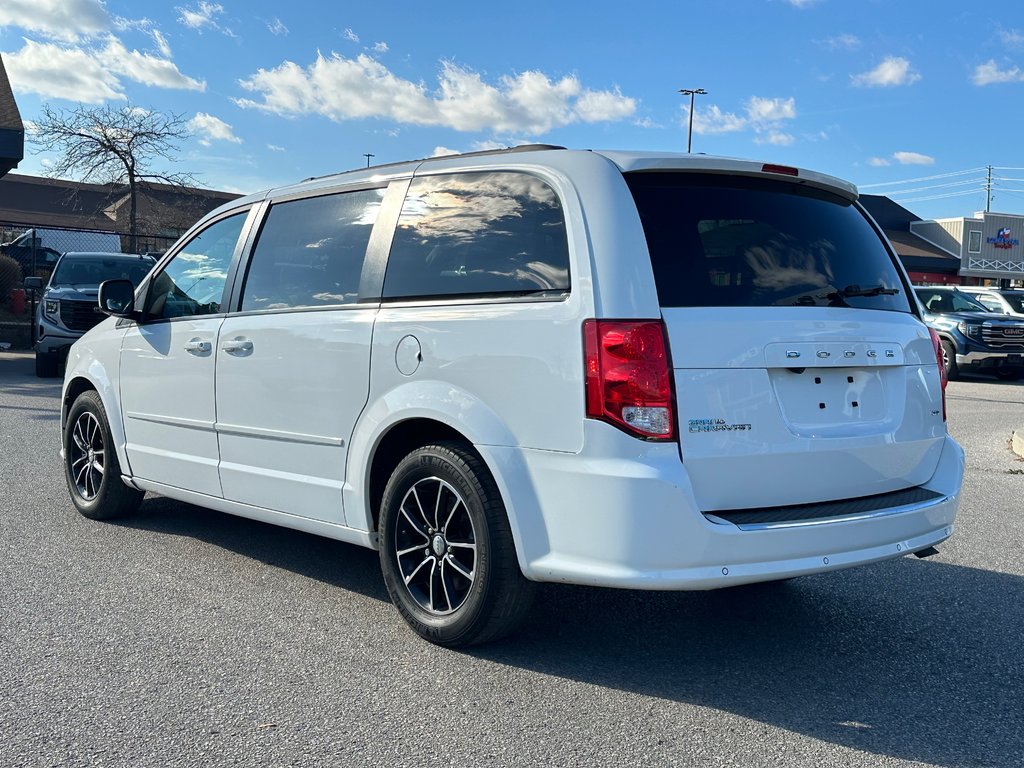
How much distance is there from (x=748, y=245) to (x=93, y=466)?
14.1 ft

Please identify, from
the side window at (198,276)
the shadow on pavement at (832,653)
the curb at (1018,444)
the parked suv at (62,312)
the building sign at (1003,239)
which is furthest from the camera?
the building sign at (1003,239)

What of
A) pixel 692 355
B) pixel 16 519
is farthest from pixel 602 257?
pixel 16 519

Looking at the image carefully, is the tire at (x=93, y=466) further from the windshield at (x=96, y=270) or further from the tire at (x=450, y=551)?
the windshield at (x=96, y=270)

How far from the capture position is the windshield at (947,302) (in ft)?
64.4

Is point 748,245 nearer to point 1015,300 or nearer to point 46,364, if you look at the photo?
point 46,364

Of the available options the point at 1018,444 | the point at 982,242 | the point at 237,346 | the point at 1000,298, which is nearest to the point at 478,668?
the point at 237,346

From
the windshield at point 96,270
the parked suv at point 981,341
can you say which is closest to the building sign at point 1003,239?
the parked suv at point 981,341

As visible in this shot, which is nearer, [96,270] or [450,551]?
[450,551]

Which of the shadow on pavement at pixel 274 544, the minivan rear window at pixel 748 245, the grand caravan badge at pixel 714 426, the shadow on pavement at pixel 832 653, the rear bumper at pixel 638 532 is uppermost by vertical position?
the minivan rear window at pixel 748 245

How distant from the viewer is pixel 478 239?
406cm

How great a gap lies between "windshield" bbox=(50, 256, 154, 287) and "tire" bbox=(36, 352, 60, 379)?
1179mm

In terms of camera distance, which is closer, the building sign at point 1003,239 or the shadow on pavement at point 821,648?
the shadow on pavement at point 821,648

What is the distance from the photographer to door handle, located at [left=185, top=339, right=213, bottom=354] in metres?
5.16

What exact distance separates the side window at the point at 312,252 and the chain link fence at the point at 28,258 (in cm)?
1666
